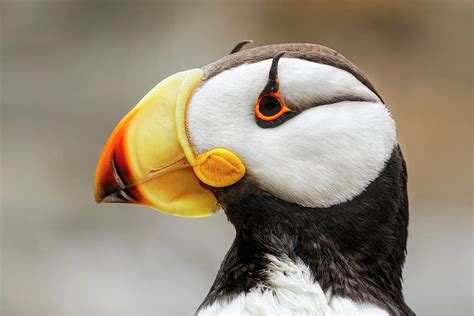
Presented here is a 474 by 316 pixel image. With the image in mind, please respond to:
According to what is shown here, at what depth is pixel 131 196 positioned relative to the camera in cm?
215

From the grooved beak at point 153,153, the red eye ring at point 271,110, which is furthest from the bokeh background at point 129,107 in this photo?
the red eye ring at point 271,110

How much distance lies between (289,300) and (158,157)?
0.42 metres

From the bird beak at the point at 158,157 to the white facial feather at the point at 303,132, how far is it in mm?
27

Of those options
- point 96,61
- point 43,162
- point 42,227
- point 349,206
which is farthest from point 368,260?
point 96,61

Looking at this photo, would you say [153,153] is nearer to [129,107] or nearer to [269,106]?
[269,106]

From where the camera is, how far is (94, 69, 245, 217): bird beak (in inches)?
82.8

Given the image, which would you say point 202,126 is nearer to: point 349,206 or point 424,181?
point 349,206

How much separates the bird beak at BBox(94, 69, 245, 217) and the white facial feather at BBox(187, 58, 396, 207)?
3 cm

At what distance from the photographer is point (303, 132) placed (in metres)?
2.07

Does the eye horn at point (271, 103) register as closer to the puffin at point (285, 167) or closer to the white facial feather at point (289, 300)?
the puffin at point (285, 167)

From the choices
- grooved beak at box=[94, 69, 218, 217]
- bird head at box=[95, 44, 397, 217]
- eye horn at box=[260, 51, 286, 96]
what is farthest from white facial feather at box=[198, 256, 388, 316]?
eye horn at box=[260, 51, 286, 96]

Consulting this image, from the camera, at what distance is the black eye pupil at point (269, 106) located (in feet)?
6.85

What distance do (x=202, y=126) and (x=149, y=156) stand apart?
0.13 metres

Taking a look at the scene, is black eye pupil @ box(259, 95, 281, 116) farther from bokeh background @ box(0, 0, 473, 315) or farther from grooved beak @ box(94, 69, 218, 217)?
bokeh background @ box(0, 0, 473, 315)
